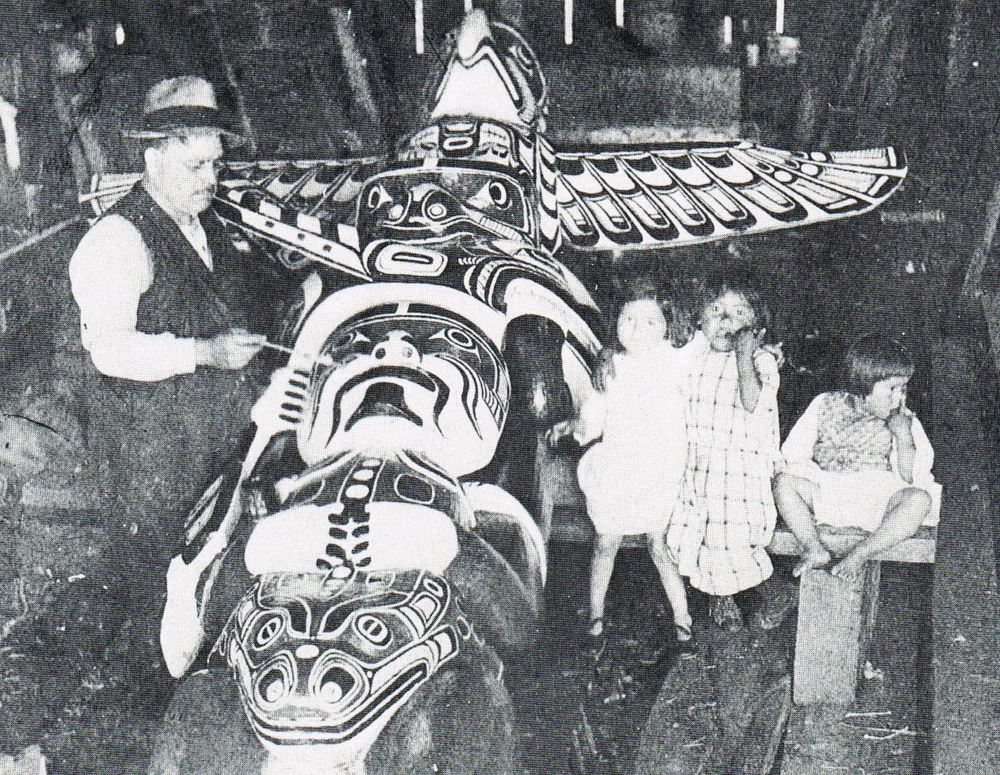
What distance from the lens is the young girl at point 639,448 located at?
2.25m

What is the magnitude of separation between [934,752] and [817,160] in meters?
1.20

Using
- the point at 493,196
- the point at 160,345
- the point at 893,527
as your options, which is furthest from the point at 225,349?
the point at 893,527

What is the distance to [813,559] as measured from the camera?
2.12m

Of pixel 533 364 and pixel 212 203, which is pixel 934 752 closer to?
pixel 533 364

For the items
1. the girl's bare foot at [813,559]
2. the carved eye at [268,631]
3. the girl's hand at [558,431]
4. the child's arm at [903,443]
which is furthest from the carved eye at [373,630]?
the child's arm at [903,443]

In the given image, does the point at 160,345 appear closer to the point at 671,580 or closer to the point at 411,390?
the point at 411,390

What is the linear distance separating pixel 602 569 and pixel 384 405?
0.47 metres

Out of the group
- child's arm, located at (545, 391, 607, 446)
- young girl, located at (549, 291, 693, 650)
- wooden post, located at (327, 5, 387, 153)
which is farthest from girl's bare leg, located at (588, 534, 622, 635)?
wooden post, located at (327, 5, 387, 153)

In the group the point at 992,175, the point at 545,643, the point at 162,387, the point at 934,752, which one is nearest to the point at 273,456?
the point at 162,387

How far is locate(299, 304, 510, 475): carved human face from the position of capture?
7.14 ft

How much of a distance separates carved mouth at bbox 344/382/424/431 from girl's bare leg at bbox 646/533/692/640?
1.50ft

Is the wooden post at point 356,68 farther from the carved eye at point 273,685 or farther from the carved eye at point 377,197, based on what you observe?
the carved eye at point 273,685

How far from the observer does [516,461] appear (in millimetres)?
2373

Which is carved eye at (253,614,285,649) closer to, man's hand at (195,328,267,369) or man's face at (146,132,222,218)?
man's hand at (195,328,267,369)
